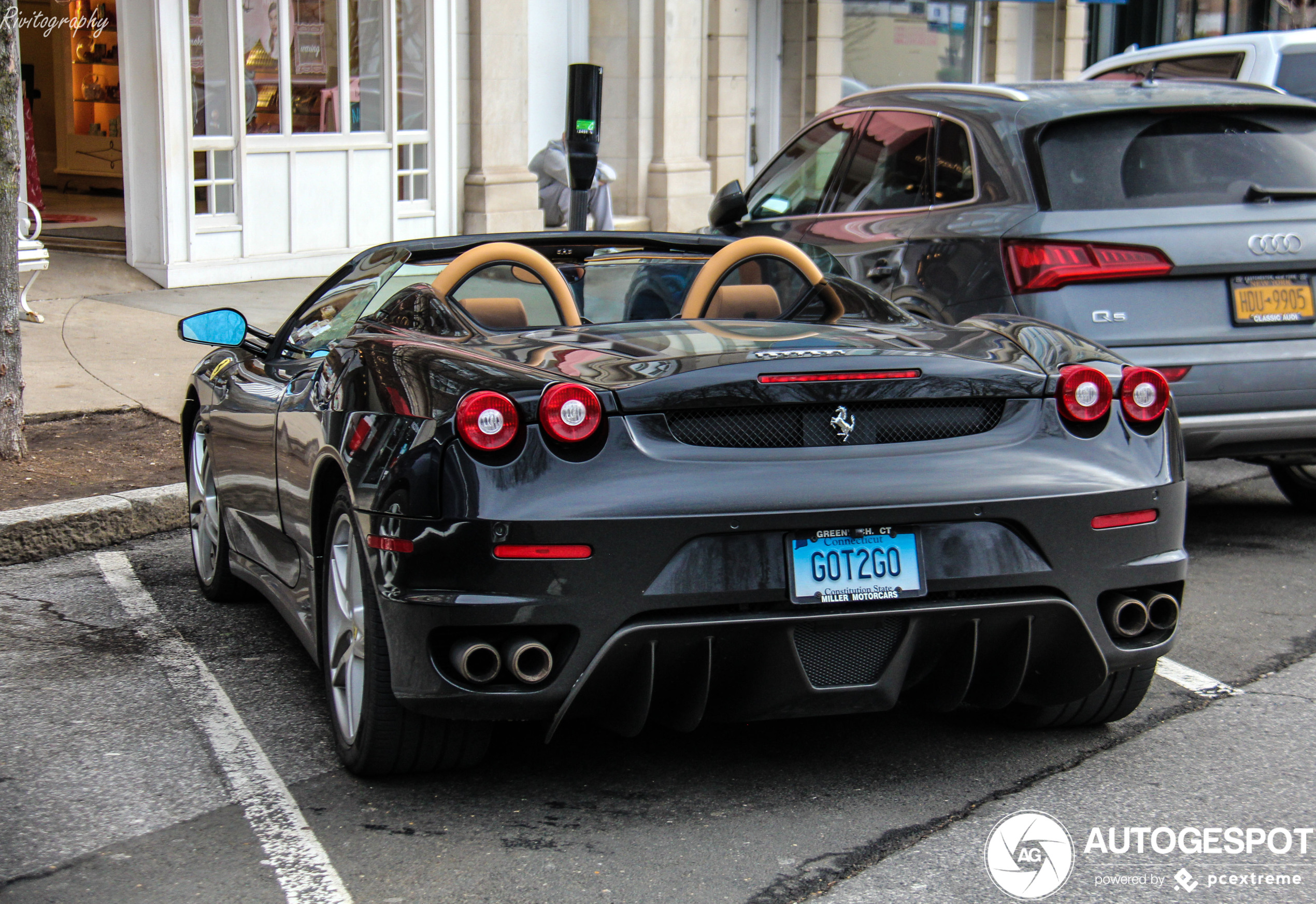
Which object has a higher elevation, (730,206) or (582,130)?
(582,130)

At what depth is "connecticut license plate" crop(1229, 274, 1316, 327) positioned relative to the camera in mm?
5980

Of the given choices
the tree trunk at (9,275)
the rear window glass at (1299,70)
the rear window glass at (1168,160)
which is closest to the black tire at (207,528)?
the tree trunk at (9,275)

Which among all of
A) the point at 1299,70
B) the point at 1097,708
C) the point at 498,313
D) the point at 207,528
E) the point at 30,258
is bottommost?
the point at 1097,708

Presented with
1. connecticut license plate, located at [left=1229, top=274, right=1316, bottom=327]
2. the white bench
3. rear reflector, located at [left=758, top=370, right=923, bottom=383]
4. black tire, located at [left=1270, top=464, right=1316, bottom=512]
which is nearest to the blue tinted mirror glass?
rear reflector, located at [left=758, top=370, right=923, bottom=383]

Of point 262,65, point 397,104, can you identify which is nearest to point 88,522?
point 262,65

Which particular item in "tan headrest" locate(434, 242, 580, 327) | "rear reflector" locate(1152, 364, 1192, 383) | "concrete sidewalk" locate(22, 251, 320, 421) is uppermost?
"tan headrest" locate(434, 242, 580, 327)

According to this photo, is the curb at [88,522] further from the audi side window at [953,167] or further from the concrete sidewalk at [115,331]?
the audi side window at [953,167]

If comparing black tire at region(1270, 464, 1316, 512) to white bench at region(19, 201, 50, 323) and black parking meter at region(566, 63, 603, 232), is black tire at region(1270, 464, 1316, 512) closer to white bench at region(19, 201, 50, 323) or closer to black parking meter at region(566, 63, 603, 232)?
black parking meter at region(566, 63, 603, 232)

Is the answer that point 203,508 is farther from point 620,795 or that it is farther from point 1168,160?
point 1168,160

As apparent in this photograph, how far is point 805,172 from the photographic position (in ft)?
25.5

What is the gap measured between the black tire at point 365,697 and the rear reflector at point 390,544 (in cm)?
9

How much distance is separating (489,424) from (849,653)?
37.7 inches

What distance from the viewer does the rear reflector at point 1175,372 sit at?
5848 mm

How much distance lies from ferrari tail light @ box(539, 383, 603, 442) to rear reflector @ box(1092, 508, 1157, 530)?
120 centimetres
